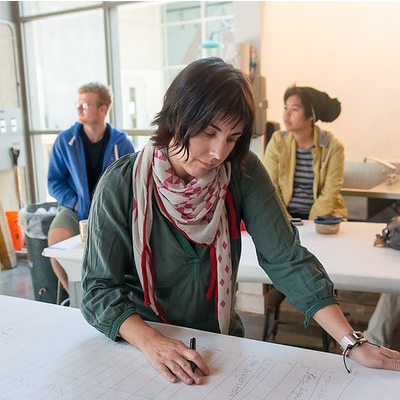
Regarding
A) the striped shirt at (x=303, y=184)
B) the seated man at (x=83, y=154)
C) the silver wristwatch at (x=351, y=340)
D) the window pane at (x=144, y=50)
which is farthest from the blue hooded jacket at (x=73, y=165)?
the window pane at (x=144, y=50)

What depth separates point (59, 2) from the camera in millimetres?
4629

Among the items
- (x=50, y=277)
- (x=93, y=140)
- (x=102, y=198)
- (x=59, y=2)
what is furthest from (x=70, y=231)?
(x=59, y=2)

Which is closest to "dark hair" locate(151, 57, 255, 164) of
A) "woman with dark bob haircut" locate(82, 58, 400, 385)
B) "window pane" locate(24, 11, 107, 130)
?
"woman with dark bob haircut" locate(82, 58, 400, 385)

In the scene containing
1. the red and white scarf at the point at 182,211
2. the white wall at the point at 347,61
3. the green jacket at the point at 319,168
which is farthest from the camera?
the white wall at the point at 347,61

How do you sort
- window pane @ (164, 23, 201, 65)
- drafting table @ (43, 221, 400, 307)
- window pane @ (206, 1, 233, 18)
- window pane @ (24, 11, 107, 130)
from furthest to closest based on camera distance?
window pane @ (164, 23, 201, 65)
window pane @ (206, 1, 233, 18)
window pane @ (24, 11, 107, 130)
drafting table @ (43, 221, 400, 307)

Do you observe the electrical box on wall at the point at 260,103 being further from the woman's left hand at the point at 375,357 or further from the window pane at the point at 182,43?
the window pane at the point at 182,43

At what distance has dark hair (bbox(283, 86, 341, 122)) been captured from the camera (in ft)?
9.60

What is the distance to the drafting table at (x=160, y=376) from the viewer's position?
91 cm

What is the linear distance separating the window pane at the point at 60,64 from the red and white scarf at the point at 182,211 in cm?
386

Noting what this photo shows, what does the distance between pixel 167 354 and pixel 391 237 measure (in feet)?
4.22

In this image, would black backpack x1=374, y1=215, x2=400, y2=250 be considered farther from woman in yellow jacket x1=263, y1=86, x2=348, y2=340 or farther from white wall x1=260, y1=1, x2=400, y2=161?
white wall x1=260, y1=1, x2=400, y2=161

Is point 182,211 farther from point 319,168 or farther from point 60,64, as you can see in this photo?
point 60,64

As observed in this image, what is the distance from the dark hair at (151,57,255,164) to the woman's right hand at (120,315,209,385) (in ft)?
1.39

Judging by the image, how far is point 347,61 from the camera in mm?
4184
